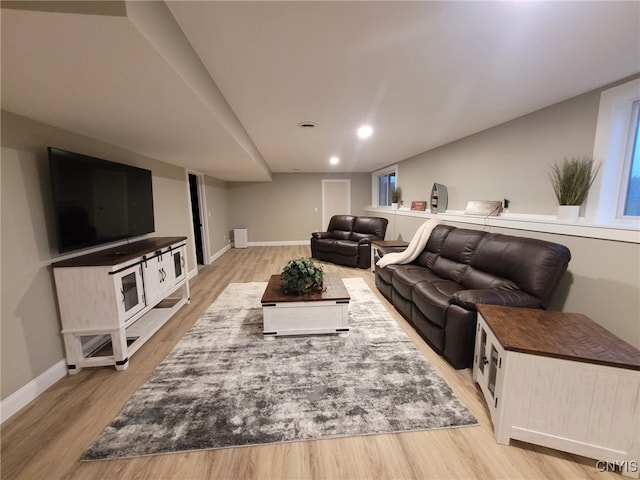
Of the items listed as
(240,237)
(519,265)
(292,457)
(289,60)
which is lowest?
(292,457)

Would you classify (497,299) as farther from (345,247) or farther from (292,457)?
(345,247)

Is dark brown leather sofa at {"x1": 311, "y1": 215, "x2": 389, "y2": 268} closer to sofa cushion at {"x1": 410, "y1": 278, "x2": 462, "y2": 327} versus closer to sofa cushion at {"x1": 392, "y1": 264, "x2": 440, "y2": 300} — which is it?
sofa cushion at {"x1": 392, "y1": 264, "x2": 440, "y2": 300}

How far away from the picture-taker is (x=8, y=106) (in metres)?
1.58

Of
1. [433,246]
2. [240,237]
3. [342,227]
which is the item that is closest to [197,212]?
[240,237]

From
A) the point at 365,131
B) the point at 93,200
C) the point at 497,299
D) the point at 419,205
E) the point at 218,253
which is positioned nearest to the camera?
the point at 497,299

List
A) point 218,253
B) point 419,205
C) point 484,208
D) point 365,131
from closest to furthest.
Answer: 1. point 484,208
2. point 365,131
3. point 419,205
4. point 218,253

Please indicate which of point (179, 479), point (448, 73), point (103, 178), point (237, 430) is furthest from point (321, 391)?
point (103, 178)

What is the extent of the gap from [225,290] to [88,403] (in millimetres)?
2214

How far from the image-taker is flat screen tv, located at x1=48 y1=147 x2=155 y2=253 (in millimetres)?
1896

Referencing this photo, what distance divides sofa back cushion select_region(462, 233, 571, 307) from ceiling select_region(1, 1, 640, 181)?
1.27m

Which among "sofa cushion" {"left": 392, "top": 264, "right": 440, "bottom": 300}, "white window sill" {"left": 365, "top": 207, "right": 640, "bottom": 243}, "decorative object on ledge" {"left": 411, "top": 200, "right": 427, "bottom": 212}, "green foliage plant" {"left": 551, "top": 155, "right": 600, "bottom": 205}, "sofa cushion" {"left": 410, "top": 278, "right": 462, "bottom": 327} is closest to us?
"white window sill" {"left": 365, "top": 207, "right": 640, "bottom": 243}

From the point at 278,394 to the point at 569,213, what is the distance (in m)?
2.77

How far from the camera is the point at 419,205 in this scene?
470cm

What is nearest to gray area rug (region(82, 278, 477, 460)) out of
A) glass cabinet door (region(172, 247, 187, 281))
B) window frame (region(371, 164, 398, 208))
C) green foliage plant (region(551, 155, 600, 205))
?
glass cabinet door (region(172, 247, 187, 281))
